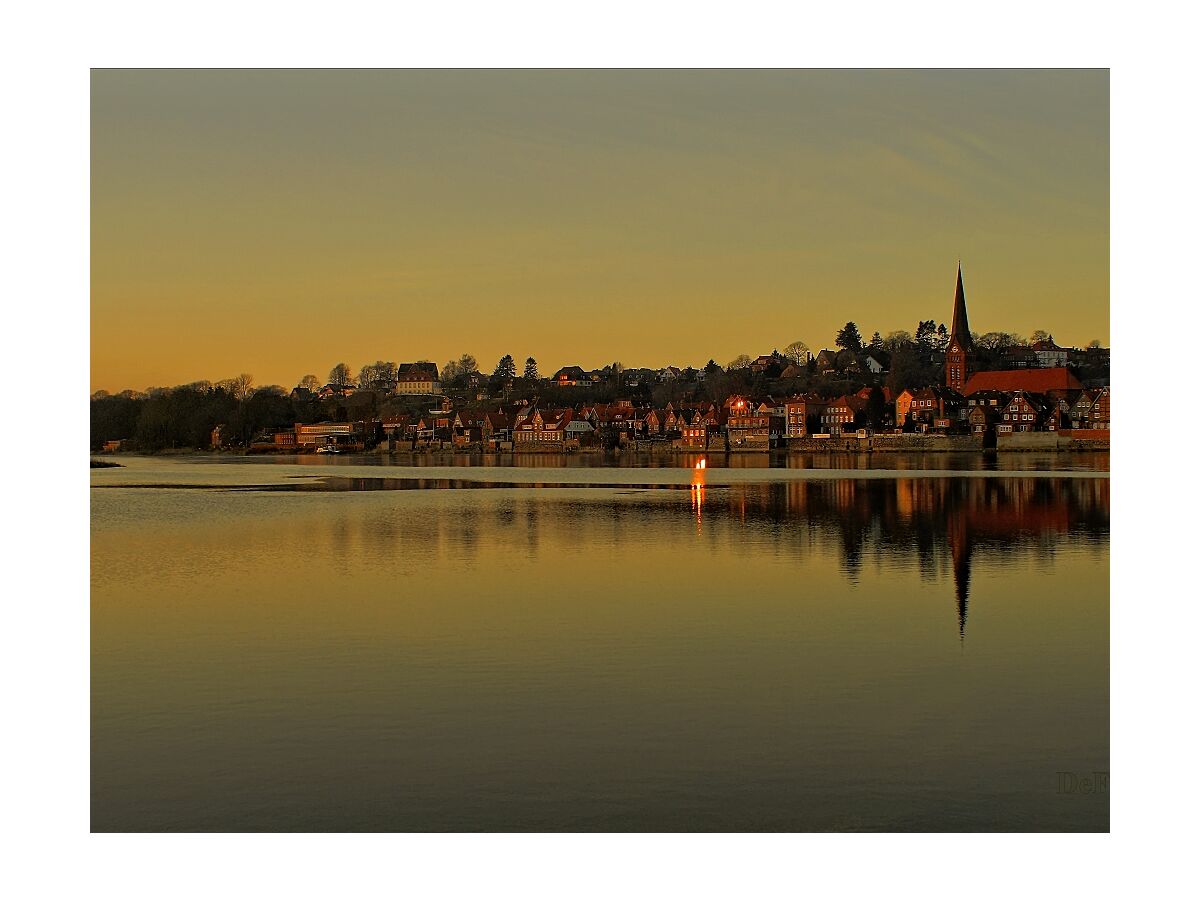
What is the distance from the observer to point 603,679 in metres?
8.62

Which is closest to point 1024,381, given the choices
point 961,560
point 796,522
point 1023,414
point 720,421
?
point 1023,414

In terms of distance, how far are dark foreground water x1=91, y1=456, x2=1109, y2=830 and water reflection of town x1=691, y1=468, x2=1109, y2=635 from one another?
15cm

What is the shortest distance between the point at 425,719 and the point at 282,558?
28.6 feet

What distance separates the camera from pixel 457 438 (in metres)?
79.2

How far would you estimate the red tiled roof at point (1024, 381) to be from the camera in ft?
159

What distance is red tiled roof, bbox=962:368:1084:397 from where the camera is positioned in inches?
1911

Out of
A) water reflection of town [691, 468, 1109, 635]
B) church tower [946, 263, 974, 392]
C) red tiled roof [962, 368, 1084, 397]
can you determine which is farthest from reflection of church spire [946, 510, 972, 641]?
church tower [946, 263, 974, 392]

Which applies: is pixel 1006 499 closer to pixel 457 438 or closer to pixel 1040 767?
pixel 1040 767

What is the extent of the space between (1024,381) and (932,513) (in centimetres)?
3781

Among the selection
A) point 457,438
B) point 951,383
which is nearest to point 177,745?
point 951,383

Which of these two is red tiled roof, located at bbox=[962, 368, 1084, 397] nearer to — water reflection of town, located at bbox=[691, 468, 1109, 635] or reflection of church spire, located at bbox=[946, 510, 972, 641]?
water reflection of town, located at bbox=[691, 468, 1109, 635]

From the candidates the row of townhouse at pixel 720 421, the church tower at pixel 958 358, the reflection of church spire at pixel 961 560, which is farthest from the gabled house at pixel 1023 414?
the reflection of church spire at pixel 961 560

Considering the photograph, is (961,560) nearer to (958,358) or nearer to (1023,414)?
(958,358)

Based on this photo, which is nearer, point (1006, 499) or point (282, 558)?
point (282, 558)
